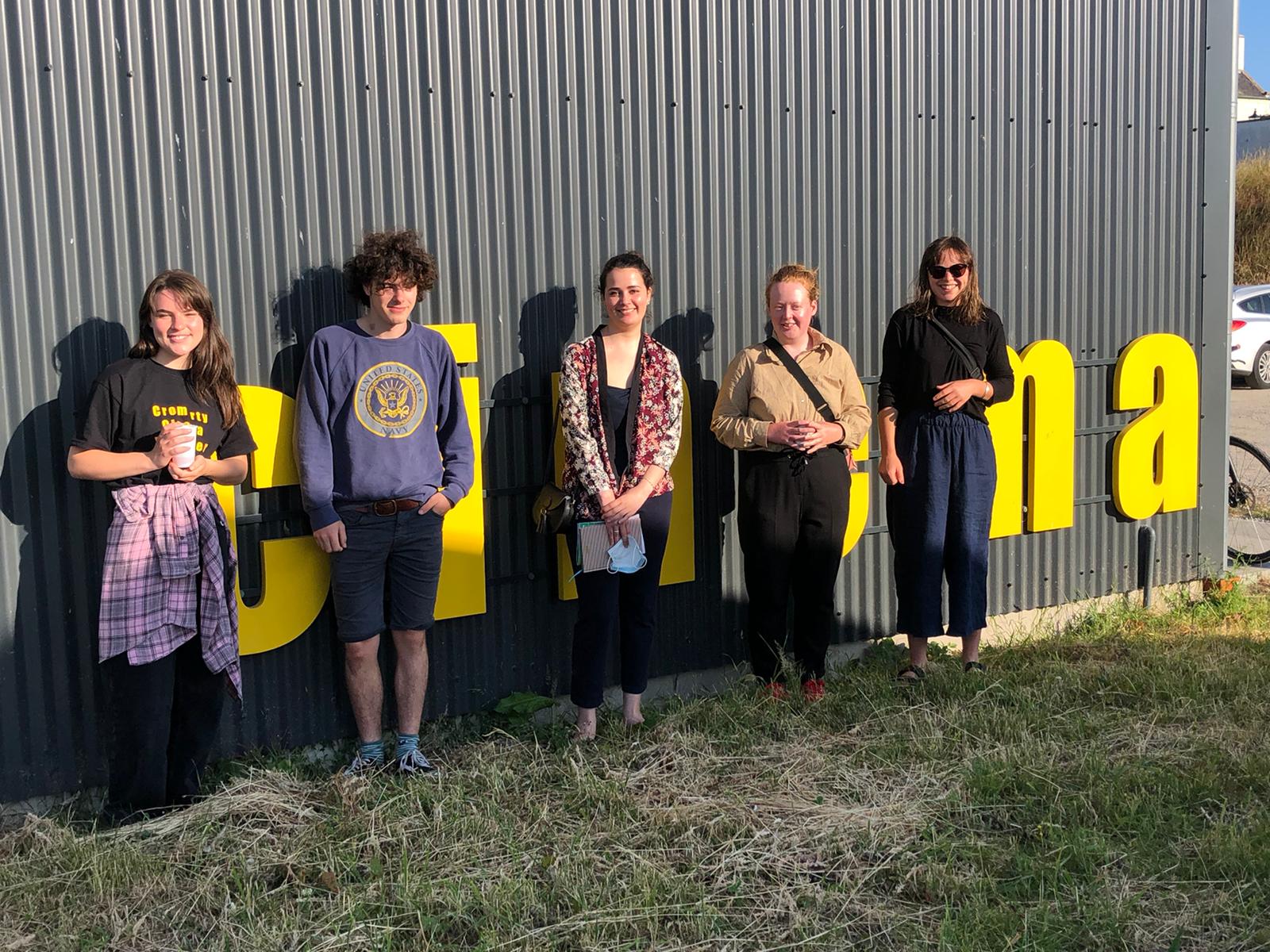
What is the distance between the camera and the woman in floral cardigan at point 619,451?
17.5 ft

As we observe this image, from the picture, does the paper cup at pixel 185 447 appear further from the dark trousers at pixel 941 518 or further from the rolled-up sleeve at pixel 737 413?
the dark trousers at pixel 941 518

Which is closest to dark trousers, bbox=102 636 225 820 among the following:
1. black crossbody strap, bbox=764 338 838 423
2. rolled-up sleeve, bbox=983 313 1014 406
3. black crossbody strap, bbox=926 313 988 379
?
black crossbody strap, bbox=764 338 838 423

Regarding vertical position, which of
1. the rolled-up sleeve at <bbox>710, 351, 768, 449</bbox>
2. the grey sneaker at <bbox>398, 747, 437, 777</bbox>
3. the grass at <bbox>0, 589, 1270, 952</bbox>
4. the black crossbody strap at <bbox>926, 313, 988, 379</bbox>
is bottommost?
the grass at <bbox>0, 589, 1270, 952</bbox>

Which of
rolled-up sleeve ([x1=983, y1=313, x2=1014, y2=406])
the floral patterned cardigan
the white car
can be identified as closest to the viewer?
the floral patterned cardigan

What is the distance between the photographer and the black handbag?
5.43 m

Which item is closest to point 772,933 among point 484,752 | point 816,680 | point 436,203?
point 484,752

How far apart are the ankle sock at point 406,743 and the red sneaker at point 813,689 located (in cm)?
175

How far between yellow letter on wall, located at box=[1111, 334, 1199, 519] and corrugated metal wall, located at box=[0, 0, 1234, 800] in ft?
0.33

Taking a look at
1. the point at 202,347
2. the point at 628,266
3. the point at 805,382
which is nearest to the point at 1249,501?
the point at 805,382

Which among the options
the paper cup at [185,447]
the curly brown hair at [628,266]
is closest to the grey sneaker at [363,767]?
the paper cup at [185,447]

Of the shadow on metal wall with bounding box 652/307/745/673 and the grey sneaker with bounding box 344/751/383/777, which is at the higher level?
the shadow on metal wall with bounding box 652/307/745/673

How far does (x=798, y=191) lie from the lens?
638 centimetres

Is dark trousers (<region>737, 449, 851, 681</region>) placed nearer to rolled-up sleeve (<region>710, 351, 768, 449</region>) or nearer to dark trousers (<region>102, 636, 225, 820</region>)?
rolled-up sleeve (<region>710, 351, 768, 449</region>)

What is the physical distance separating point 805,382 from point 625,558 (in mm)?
1160
